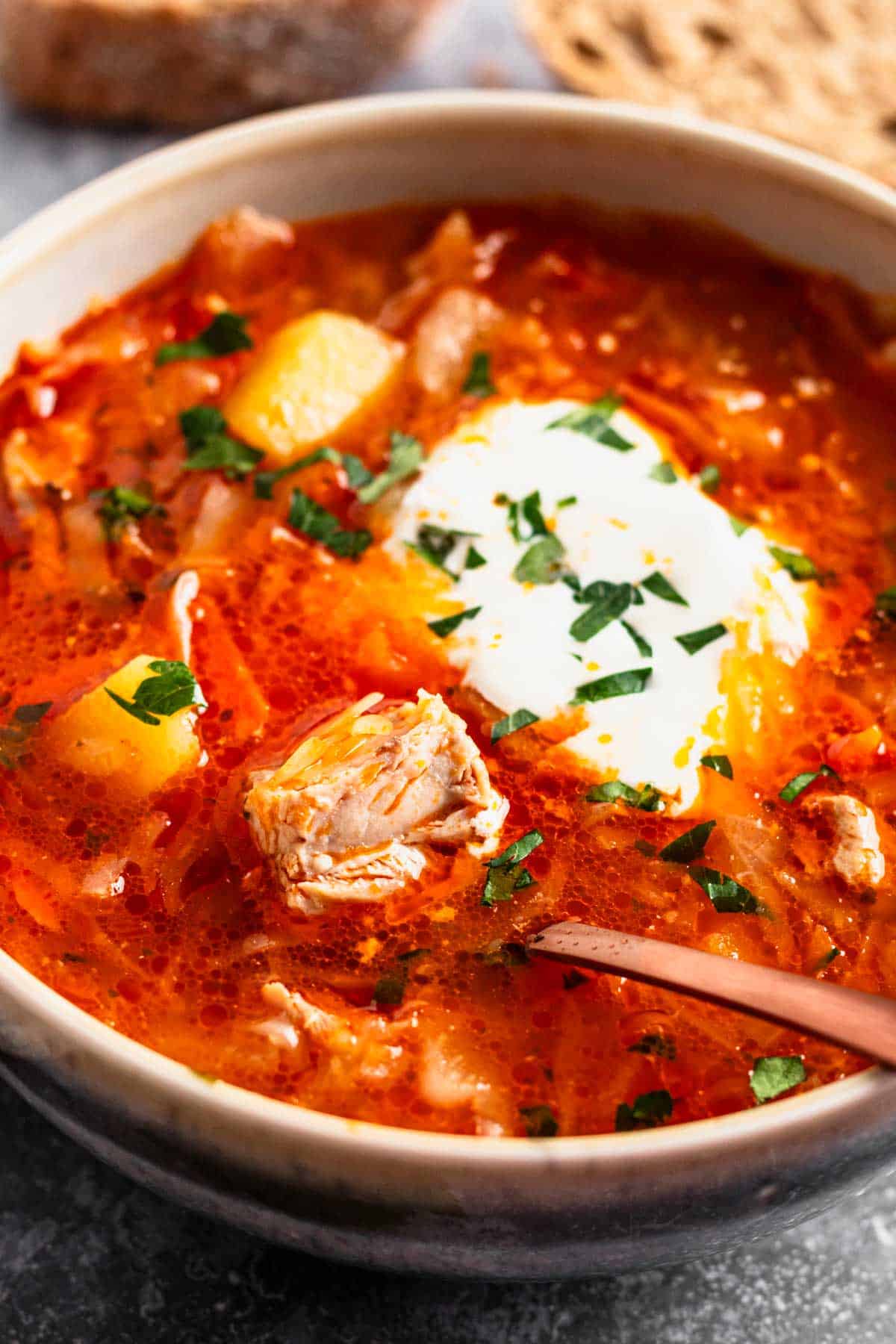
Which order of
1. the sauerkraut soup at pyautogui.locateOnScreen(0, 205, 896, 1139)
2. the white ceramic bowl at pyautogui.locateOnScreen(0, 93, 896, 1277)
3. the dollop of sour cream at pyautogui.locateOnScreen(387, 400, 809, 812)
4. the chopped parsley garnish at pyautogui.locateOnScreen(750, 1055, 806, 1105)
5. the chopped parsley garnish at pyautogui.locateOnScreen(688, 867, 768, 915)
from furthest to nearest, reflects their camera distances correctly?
the dollop of sour cream at pyautogui.locateOnScreen(387, 400, 809, 812)
the chopped parsley garnish at pyautogui.locateOnScreen(688, 867, 768, 915)
the sauerkraut soup at pyautogui.locateOnScreen(0, 205, 896, 1139)
the chopped parsley garnish at pyautogui.locateOnScreen(750, 1055, 806, 1105)
the white ceramic bowl at pyautogui.locateOnScreen(0, 93, 896, 1277)

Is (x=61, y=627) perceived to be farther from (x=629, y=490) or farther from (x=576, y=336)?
(x=576, y=336)

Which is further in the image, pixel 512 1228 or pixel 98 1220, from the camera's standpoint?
pixel 98 1220

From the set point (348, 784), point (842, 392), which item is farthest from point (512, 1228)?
point (842, 392)

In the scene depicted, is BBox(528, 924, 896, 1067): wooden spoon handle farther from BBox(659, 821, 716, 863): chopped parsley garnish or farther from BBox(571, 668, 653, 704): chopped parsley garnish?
BBox(571, 668, 653, 704): chopped parsley garnish

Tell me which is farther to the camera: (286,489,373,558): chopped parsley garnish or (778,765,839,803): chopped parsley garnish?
(286,489,373,558): chopped parsley garnish

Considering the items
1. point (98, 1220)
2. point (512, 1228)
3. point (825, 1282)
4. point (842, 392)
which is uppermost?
point (842, 392)

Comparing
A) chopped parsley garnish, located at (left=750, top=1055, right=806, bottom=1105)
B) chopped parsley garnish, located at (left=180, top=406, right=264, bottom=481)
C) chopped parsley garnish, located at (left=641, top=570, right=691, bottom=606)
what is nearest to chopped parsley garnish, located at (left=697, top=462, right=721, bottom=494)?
chopped parsley garnish, located at (left=641, top=570, right=691, bottom=606)

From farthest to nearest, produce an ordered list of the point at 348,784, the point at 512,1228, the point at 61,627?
1. the point at 61,627
2. the point at 348,784
3. the point at 512,1228
